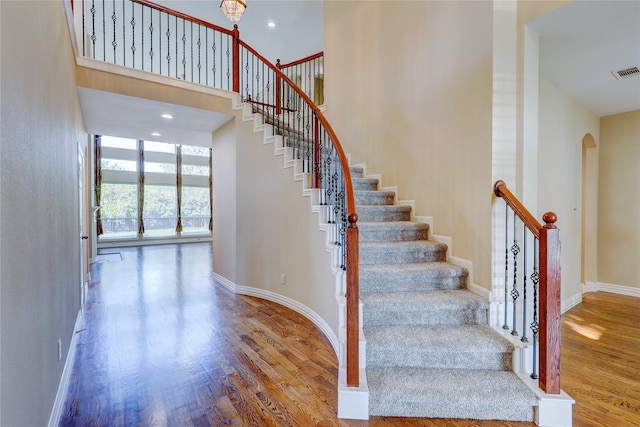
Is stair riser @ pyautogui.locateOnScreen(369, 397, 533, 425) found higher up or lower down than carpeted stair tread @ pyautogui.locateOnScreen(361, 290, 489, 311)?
lower down

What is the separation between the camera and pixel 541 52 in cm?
287

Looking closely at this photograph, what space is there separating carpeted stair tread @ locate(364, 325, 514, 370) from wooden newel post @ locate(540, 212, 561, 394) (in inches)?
10.5

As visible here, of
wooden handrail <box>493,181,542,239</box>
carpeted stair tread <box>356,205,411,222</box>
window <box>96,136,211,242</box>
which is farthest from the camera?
window <box>96,136,211,242</box>

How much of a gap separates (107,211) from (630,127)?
12498 mm

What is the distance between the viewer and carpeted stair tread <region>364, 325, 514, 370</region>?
218 centimetres

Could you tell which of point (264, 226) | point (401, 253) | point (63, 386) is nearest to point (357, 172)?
point (264, 226)

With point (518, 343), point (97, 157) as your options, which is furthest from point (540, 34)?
point (97, 157)

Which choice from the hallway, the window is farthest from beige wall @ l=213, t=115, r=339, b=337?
the window

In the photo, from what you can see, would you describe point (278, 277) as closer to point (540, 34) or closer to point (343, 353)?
point (343, 353)

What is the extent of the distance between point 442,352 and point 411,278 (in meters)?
0.72

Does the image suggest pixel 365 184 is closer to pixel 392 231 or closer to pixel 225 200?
pixel 392 231

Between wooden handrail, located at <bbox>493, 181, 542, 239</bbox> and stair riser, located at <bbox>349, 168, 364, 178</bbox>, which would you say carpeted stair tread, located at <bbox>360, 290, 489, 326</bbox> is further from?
stair riser, located at <bbox>349, 168, 364, 178</bbox>

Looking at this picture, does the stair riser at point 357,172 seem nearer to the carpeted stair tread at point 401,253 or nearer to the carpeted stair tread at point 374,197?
the carpeted stair tread at point 374,197

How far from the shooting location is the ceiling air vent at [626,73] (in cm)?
311
